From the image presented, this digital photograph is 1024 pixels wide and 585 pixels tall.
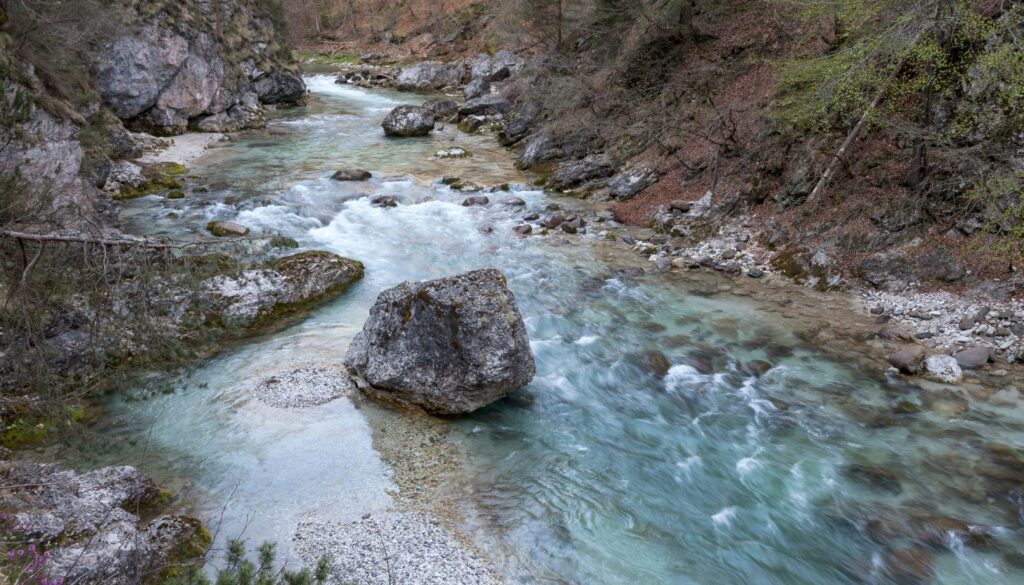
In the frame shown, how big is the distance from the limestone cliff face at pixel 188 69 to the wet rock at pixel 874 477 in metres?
27.7

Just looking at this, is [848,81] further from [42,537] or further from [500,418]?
[42,537]

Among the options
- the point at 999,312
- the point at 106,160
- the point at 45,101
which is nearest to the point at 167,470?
the point at 45,101

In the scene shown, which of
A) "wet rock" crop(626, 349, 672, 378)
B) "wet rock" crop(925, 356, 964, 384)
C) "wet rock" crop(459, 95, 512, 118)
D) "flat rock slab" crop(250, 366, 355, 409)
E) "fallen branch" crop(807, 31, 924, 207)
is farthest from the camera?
"wet rock" crop(459, 95, 512, 118)

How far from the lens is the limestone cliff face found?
2477cm

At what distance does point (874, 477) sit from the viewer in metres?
7.80

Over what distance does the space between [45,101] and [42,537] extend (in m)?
12.5

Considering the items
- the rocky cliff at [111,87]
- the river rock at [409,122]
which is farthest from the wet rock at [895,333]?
the river rock at [409,122]

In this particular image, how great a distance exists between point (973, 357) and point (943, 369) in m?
0.58

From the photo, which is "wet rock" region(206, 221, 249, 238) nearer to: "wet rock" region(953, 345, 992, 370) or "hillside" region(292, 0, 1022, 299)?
"hillside" region(292, 0, 1022, 299)

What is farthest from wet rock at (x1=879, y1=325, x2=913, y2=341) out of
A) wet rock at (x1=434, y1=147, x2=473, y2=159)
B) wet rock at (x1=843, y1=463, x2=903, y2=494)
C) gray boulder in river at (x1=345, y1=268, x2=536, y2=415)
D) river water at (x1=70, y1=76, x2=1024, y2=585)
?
wet rock at (x1=434, y1=147, x2=473, y2=159)

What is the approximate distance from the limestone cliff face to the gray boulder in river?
22105mm

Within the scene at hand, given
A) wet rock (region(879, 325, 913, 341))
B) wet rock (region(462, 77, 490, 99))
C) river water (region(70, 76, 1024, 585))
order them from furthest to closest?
wet rock (region(462, 77, 490, 99)) → wet rock (region(879, 325, 913, 341)) → river water (region(70, 76, 1024, 585))

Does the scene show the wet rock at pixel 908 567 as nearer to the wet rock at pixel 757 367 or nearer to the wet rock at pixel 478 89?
the wet rock at pixel 757 367

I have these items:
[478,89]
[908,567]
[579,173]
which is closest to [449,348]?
[908,567]
